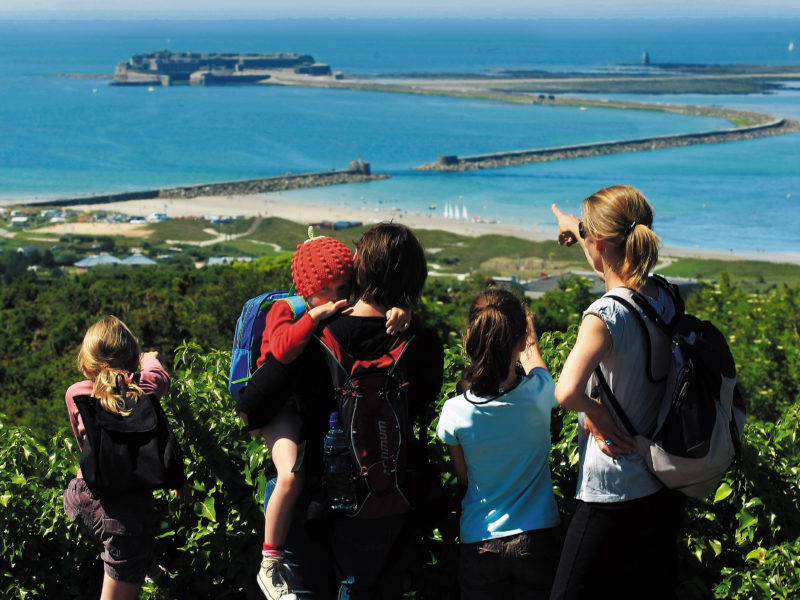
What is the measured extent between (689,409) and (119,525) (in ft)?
6.43

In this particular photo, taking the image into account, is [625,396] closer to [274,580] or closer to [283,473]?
[283,473]

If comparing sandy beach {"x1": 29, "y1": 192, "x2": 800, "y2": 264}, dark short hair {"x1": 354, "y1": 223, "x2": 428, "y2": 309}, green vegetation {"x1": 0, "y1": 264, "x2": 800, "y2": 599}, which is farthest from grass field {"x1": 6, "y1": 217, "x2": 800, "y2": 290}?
dark short hair {"x1": 354, "y1": 223, "x2": 428, "y2": 309}

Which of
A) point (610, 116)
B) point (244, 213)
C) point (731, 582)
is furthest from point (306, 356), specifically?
point (610, 116)

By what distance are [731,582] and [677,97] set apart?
155363mm

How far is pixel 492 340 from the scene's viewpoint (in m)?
3.08

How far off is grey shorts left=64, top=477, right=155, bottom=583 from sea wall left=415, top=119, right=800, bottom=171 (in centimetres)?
9095

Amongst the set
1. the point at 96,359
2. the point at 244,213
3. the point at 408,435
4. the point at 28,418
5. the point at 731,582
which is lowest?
the point at 244,213

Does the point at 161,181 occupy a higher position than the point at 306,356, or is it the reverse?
the point at 306,356

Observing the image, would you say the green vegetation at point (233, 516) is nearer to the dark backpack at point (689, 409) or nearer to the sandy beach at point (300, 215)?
the dark backpack at point (689, 409)

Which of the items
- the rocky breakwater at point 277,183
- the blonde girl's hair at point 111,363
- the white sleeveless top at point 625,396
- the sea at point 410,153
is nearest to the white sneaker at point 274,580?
the blonde girl's hair at point 111,363

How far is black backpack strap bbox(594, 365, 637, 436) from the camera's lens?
9.63ft

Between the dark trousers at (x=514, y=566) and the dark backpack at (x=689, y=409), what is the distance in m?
0.47

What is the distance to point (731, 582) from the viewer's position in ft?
10.9

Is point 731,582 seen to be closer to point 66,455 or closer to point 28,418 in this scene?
point 66,455
